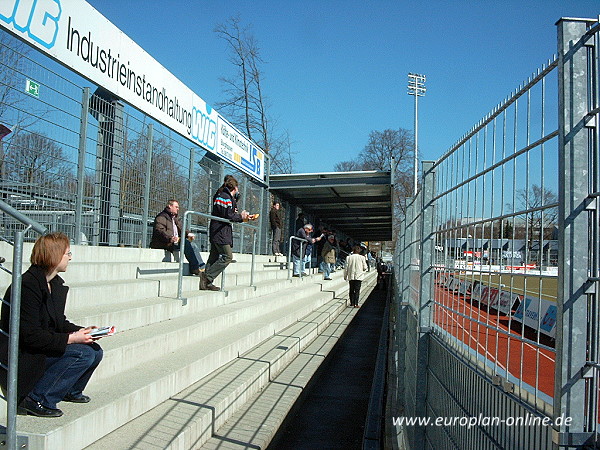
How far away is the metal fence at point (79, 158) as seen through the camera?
5707 mm

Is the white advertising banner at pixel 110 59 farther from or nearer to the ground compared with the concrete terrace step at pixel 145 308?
farther from the ground

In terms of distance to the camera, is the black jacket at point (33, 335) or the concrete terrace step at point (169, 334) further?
the concrete terrace step at point (169, 334)

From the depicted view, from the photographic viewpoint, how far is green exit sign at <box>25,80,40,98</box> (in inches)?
229

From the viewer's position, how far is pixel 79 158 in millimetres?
6723

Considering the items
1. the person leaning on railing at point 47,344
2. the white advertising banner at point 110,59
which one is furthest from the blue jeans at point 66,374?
the white advertising banner at point 110,59

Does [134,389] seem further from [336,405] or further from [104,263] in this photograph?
[336,405]

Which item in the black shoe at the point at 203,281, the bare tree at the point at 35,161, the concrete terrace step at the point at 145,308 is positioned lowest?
the concrete terrace step at the point at 145,308

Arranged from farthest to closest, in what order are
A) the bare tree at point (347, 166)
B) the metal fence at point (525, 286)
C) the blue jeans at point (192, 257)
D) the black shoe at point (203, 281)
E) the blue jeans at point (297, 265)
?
the bare tree at point (347, 166) → the blue jeans at point (297, 265) → the blue jeans at point (192, 257) → the black shoe at point (203, 281) → the metal fence at point (525, 286)

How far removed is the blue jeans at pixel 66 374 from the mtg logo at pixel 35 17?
3680 millimetres

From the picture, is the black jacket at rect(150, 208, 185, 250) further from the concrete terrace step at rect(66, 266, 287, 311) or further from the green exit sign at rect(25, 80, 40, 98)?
the green exit sign at rect(25, 80, 40, 98)

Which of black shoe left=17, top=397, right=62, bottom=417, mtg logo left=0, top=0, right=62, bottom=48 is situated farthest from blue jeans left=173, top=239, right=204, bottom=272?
black shoe left=17, top=397, right=62, bottom=417

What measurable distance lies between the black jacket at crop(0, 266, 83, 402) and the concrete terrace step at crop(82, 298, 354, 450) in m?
0.58

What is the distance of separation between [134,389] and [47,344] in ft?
3.00

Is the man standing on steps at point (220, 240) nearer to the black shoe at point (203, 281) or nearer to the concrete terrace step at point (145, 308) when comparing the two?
the black shoe at point (203, 281)
